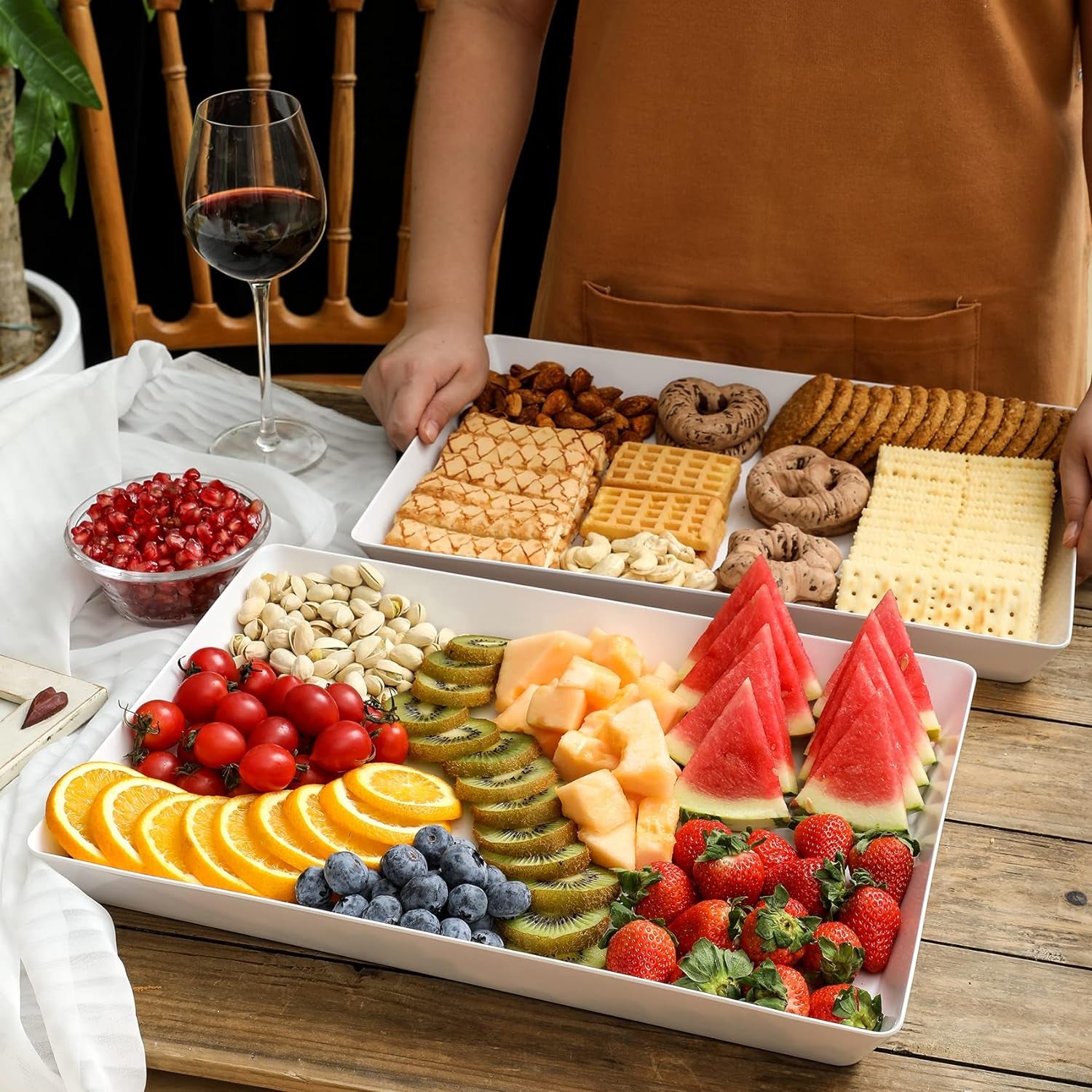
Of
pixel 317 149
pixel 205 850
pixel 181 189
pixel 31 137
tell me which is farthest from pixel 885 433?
pixel 317 149

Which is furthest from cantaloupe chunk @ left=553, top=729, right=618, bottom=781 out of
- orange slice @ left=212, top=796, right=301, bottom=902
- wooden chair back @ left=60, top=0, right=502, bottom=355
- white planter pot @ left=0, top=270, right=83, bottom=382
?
white planter pot @ left=0, top=270, right=83, bottom=382

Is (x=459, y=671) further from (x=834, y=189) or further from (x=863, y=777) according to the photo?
(x=834, y=189)

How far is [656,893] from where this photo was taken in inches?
51.8

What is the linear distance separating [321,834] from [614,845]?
321 millimetres

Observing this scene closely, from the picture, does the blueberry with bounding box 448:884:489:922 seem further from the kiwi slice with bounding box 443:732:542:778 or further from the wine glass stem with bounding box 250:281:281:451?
the wine glass stem with bounding box 250:281:281:451

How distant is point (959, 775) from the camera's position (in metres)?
1.58

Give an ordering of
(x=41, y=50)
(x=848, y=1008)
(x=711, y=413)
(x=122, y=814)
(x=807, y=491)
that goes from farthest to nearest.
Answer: (x=41, y=50), (x=711, y=413), (x=807, y=491), (x=122, y=814), (x=848, y=1008)

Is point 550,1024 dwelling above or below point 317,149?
above

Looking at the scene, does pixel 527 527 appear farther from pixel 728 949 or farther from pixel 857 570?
pixel 728 949

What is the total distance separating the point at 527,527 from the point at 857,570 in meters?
0.50

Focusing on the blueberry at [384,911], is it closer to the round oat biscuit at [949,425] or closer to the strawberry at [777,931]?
the strawberry at [777,931]

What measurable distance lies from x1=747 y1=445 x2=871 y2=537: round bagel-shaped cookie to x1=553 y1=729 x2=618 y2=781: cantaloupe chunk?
643mm

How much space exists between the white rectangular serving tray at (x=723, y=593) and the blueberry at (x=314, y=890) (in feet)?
2.09

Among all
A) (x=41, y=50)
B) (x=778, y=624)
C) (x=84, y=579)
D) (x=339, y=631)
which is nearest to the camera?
(x=778, y=624)
